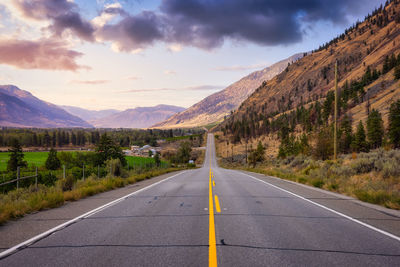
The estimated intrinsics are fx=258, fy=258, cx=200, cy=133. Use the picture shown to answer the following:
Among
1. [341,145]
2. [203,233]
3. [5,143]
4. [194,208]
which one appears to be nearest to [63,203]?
[194,208]

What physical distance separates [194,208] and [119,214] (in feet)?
7.69

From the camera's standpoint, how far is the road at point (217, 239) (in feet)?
14.1

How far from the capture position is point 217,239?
526cm

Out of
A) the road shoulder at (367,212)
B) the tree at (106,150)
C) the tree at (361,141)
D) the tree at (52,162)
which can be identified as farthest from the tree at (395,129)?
the tree at (52,162)

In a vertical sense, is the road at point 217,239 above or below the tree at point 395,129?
below

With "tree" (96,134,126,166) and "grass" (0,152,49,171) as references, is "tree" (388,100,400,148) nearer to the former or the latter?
"tree" (96,134,126,166)

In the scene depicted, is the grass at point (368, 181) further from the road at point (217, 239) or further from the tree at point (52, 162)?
the tree at point (52, 162)

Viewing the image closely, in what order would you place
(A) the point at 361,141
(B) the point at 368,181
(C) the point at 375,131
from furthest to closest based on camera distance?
(C) the point at 375,131
(A) the point at 361,141
(B) the point at 368,181

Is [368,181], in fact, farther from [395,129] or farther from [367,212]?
[395,129]

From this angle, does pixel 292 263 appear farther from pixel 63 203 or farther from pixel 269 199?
pixel 63 203

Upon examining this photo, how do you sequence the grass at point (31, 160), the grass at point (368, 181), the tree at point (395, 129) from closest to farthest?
the grass at point (368, 181) < the tree at point (395, 129) < the grass at point (31, 160)

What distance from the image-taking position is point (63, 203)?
9.48 m

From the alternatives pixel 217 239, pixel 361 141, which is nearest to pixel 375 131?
pixel 361 141

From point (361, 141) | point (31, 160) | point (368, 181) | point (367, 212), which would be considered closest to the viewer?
point (367, 212)
